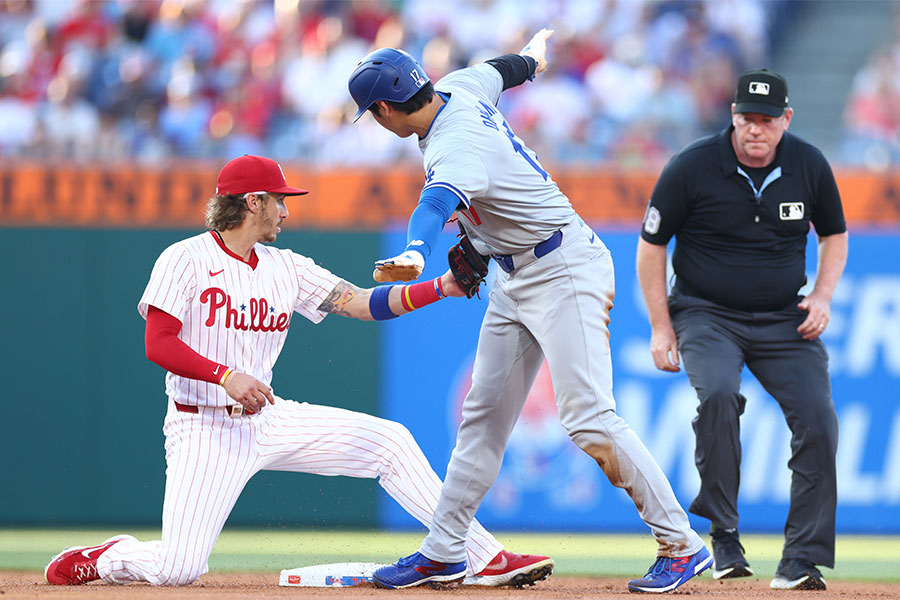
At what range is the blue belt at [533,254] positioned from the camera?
4.71 meters

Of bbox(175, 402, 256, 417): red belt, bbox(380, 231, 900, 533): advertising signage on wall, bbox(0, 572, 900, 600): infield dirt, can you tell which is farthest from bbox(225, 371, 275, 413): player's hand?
bbox(380, 231, 900, 533): advertising signage on wall

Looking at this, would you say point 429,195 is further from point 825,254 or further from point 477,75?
point 825,254

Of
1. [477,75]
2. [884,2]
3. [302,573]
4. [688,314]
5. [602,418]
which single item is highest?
[884,2]

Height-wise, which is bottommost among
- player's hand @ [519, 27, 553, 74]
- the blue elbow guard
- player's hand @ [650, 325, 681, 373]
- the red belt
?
the red belt

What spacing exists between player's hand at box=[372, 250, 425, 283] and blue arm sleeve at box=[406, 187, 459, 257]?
46 mm

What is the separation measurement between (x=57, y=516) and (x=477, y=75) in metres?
4.66

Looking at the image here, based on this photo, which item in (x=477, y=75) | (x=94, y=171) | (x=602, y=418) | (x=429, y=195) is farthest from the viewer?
(x=94, y=171)

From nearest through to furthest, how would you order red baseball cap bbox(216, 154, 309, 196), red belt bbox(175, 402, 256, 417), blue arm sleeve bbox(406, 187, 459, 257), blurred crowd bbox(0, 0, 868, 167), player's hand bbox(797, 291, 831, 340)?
blue arm sleeve bbox(406, 187, 459, 257) < red belt bbox(175, 402, 256, 417) < red baseball cap bbox(216, 154, 309, 196) < player's hand bbox(797, 291, 831, 340) < blurred crowd bbox(0, 0, 868, 167)

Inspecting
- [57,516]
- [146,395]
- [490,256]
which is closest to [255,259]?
[490,256]

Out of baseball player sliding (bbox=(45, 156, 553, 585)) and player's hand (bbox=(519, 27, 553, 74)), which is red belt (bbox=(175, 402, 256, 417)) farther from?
player's hand (bbox=(519, 27, 553, 74))

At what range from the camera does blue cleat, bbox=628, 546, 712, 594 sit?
470 cm

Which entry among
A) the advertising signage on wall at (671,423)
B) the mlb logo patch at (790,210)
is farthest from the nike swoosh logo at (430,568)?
the advertising signage on wall at (671,423)

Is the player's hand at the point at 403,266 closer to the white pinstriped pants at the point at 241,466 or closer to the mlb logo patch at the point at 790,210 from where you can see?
the white pinstriped pants at the point at 241,466

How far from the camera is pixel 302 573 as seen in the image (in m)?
5.20
